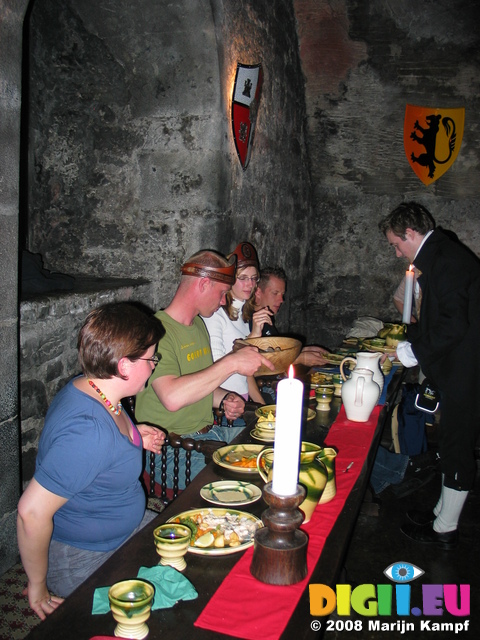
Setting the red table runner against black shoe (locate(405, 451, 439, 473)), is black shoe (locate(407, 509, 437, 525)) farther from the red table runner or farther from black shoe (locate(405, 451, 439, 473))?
the red table runner

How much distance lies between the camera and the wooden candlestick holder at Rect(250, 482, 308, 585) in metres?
1.21

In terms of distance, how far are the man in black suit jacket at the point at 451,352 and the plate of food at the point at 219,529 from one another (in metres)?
1.73

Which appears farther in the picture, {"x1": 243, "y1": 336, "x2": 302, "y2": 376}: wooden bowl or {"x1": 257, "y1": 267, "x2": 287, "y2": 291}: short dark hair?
{"x1": 257, "y1": 267, "x2": 287, "y2": 291}: short dark hair

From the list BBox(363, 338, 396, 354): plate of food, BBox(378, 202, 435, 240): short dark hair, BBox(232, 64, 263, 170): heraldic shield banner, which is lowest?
BBox(363, 338, 396, 354): plate of food

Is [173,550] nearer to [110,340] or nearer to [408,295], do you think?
[110,340]

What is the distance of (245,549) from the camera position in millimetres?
1381

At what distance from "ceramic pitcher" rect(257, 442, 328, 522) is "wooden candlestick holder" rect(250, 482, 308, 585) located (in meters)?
0.18

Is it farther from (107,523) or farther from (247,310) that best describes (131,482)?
(247,310)

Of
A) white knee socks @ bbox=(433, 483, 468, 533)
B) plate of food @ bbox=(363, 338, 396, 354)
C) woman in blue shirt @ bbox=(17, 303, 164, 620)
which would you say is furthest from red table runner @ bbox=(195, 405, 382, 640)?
plate of food @ bbox=(363, 338, 396, 354)

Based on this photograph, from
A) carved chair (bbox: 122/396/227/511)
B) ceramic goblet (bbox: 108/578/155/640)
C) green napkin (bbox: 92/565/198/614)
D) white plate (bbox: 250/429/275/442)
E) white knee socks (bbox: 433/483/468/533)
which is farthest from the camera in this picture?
white knee socks (bbox: 433/483/468/533)

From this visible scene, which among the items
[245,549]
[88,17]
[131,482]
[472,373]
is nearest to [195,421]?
[131,482]

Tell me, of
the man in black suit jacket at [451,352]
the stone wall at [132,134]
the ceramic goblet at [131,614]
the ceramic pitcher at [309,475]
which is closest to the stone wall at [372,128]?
the stone wall at [132,134]

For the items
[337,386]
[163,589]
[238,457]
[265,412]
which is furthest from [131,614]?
[337,386]

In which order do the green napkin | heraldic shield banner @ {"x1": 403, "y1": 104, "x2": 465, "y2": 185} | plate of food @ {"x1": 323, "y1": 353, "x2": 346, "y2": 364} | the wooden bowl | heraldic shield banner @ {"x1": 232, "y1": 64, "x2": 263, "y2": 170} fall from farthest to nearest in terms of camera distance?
heraldic shield banner @ {"x1": 403, "y1": 104, "x2": 465, "y2": 185} < heraldic shield banner @ {"x1": 232, "y1": 64, "x2": 263, "y2": 170} < plate of food @ {"x1": 323, "y1": 353, "x2": 346, "y2": 364} < the wooden bowl < the green napkin
